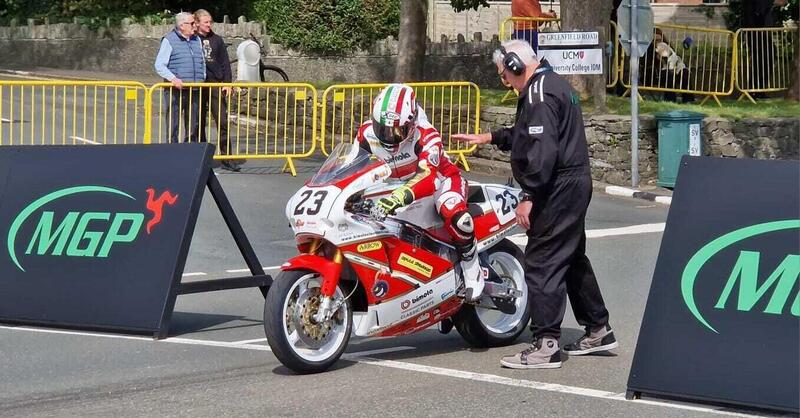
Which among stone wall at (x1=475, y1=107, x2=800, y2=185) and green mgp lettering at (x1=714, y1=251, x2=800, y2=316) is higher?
green mgp lettering at (x1=714, y1=251, x2=800, y2=316)

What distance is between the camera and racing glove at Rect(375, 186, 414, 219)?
7809 millimetres

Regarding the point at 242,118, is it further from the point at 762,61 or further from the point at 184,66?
the point at 762,61

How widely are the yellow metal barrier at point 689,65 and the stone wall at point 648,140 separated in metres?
2.37

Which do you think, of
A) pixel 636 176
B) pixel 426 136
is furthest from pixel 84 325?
pixel 636 176

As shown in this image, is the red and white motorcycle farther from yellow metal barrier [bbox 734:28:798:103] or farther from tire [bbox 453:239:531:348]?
yellow metal barrier [bbox 734:28:798:103]

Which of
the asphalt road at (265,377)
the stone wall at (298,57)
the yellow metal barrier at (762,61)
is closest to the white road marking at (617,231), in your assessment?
the asphalt road at (265,377)

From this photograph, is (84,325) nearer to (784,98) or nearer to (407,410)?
(407,410)

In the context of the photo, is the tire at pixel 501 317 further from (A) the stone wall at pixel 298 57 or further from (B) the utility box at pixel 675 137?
(A) the stone wall at pixel 298 57

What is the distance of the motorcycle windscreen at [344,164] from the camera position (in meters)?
7.85

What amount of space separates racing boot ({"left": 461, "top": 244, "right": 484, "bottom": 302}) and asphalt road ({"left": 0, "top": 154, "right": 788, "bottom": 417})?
38 centimetres

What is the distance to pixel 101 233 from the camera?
9062 mm

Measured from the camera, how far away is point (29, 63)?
30.9 m

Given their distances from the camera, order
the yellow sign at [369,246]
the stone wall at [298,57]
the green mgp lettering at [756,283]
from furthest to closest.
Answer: the stone wall at [298,57], the yellow sign at [369,246], the green mgp lettering at [756,283]

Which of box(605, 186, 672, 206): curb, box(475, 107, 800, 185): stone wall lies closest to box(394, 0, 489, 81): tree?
box(475, 107, 800, 185): stone wall
